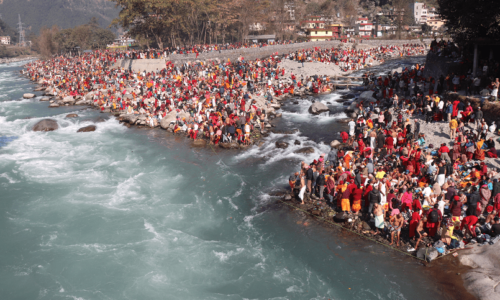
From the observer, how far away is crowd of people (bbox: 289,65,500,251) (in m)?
12.2

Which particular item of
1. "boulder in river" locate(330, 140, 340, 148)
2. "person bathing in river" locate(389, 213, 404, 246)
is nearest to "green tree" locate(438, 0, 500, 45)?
"boulder in river" locate(330, 140, 340, 148)

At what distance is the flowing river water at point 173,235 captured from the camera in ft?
37.5

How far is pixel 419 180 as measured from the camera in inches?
589

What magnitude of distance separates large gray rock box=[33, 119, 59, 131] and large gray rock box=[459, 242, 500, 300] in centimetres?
3047

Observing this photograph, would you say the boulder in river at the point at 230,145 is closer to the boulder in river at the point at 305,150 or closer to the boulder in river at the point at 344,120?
the boulder in river at the point at 305,150

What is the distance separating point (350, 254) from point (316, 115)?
1864 centimetres

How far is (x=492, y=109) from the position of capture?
18547mm

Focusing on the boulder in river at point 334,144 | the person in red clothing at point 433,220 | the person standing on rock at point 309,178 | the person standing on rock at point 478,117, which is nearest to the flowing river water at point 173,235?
the boulder in river at point 334,144

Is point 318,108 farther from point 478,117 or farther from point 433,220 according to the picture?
point 433,220

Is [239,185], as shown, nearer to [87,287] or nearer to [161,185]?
[161,185]

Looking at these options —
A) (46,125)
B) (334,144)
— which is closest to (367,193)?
(334,144)

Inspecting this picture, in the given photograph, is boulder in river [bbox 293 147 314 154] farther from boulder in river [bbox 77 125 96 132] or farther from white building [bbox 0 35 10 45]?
white building [bbox 0 35 10 45]

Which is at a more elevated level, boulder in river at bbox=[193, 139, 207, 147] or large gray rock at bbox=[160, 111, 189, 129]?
large gray rock at bbox=[160, 111, 189, 129]

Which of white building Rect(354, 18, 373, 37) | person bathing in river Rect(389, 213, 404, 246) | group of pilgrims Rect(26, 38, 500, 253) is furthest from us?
white building Rect(354, 18, 373, 37)
